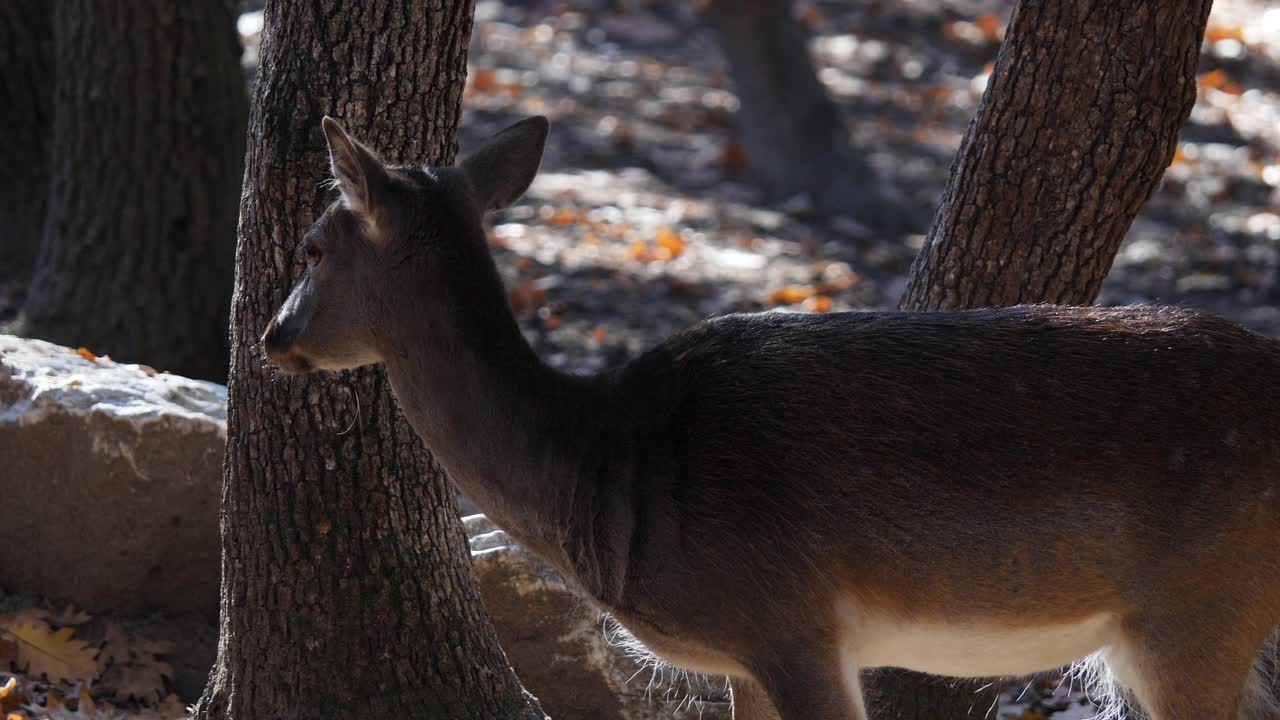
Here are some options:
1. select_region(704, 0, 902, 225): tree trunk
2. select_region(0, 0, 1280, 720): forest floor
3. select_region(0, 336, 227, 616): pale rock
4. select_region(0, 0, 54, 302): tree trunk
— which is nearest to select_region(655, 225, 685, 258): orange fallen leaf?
select_region(0, 0, 1280, 720): forest floor

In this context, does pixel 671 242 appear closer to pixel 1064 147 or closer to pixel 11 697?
pixel 1064 147

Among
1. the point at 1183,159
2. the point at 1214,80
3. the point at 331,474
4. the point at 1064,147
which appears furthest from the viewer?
the point at 1214,80

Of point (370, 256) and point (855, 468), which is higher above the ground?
point (370, 256)

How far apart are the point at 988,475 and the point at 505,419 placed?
4.09 feet

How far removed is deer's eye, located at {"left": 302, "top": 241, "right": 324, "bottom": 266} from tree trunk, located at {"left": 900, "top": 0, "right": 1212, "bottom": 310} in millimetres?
2242

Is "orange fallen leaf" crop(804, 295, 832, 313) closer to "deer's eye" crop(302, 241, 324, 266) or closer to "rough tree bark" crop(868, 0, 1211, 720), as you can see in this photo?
"rough tree bark" crop(868, 0, 1211, 720)

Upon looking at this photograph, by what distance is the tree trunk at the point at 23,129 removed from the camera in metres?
8.66

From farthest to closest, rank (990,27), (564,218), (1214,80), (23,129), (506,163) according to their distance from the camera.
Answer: (990,27) < (1214,80) < (564,218) < (23,129) < (506,163)

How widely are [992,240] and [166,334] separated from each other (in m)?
4.54

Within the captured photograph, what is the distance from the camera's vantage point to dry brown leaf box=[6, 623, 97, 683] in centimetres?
507

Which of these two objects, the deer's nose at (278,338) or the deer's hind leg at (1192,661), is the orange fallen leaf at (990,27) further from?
the deer's nose at (278,338)

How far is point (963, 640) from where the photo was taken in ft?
12.4

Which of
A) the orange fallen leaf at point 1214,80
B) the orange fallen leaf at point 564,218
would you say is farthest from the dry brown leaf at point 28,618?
the orange fallen leaf at point 1214,80

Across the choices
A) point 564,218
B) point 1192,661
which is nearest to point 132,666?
point 1192,661
